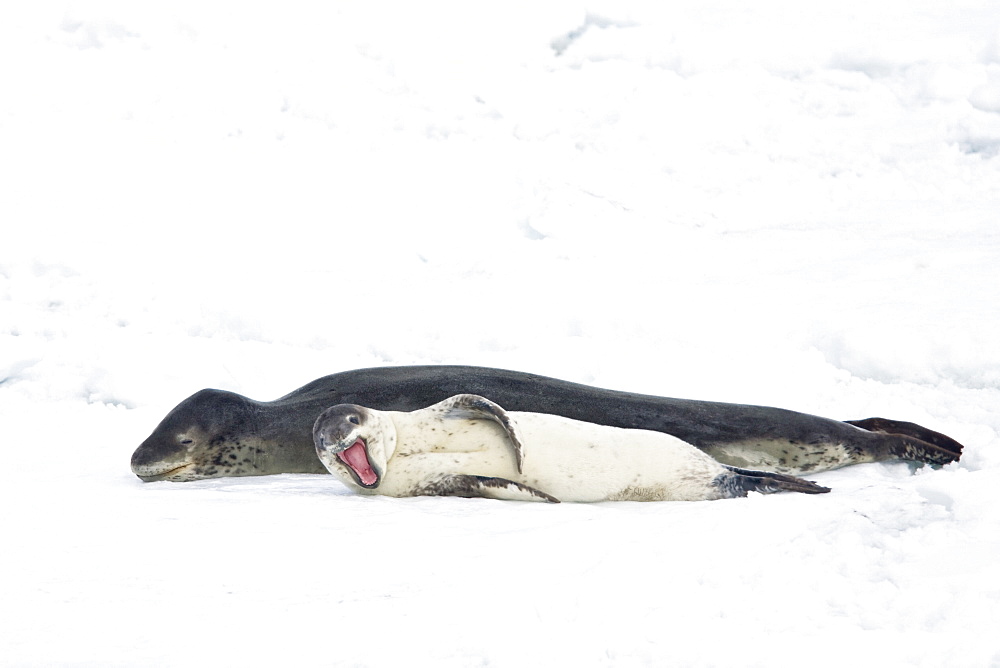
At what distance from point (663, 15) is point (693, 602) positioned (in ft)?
41.6

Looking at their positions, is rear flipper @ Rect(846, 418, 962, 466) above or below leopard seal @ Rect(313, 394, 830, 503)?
above

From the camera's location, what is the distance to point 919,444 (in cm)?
407

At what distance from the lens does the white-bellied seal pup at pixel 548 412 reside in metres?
4.05

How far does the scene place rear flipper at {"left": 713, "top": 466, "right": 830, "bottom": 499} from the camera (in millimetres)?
3381

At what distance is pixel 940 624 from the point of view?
1882 millimetres

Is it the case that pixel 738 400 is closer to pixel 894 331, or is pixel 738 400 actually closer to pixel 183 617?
pixel 894 331

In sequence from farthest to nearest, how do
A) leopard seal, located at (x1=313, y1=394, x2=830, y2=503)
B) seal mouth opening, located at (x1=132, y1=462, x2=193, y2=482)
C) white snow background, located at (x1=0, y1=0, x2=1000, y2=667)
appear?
seal mouth opening, located at (x1=132, y1=462, x2=193, y2=482), leopard seal, located at (x1=313, y1=394, x2=830, y2=503), white snow background, located at (x1=0, y1=0, x2=1000, y2=667)

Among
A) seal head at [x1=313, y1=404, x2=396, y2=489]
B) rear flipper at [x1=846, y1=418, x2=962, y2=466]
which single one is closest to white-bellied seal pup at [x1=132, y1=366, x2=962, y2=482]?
rear flipper at [x1=846, y1=418, x2=962, y2=466]

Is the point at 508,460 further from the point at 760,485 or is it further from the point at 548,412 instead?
the point at 760,485

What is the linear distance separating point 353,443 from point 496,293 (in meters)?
4.11

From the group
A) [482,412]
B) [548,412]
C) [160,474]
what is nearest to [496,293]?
[548,412]

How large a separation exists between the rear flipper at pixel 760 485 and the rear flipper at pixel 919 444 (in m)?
0.85

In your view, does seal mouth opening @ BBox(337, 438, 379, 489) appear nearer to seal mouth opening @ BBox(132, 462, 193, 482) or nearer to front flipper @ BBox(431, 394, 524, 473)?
front flipper @ BBox(431, 394, 524, 473)

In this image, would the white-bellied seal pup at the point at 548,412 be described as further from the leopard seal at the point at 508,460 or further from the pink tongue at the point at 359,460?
the pink tongue at the point at 359,460
